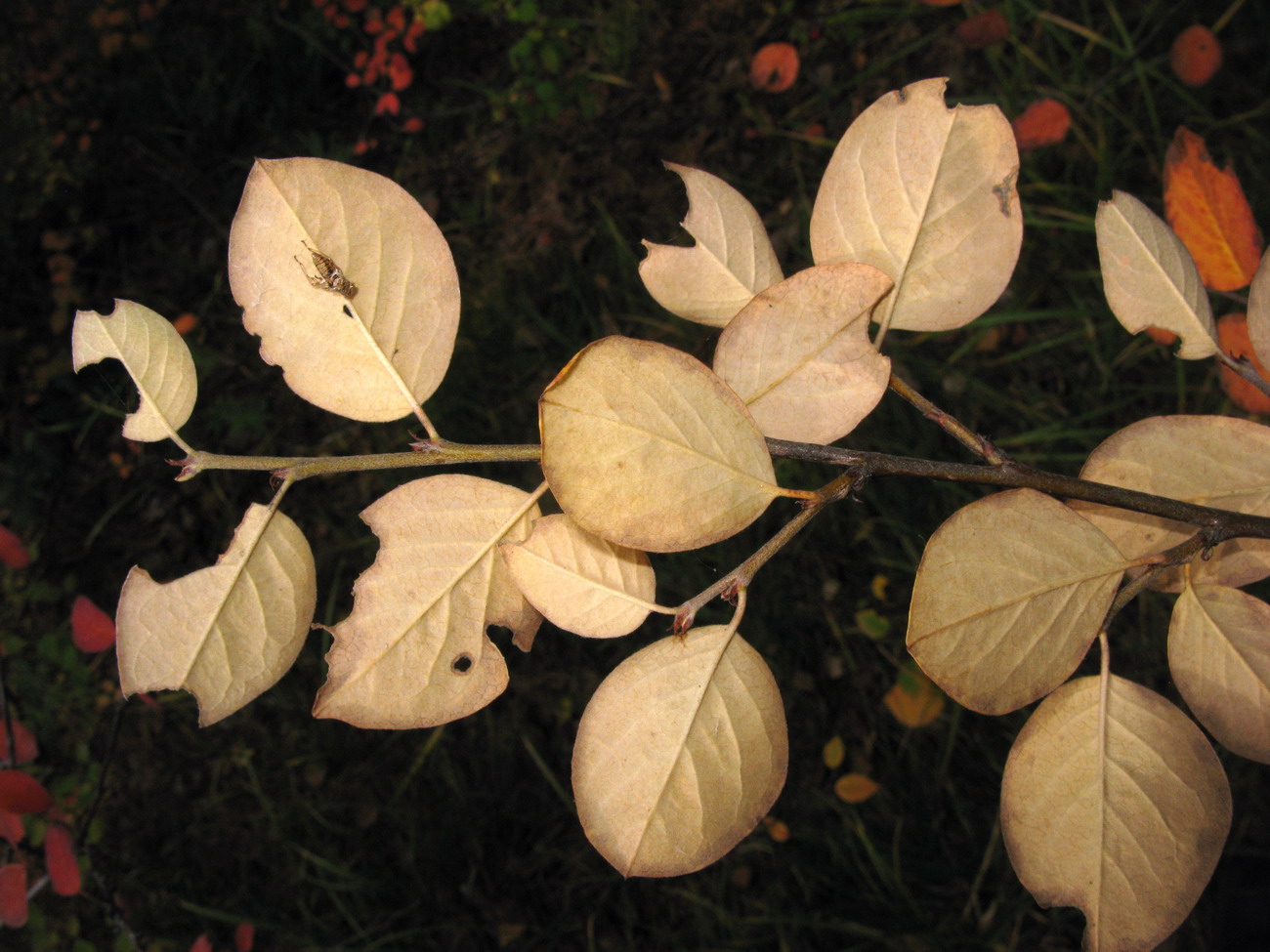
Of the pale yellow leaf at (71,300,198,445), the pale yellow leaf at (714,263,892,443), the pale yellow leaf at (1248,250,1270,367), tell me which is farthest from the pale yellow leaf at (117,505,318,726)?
the pale yellow leaf at (1248,250,1270,367)

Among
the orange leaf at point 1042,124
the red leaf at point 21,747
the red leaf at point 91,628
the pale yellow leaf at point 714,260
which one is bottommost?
the red leaf at point 21,747

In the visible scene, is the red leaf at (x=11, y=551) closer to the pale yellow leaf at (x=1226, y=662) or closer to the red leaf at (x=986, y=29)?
the pale yellow leaf at (x=1226, y=662)

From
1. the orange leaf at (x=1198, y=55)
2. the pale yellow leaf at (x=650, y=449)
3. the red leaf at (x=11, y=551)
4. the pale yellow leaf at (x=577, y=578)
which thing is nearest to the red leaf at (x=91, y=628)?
the red leaf at (x=11, y=551)

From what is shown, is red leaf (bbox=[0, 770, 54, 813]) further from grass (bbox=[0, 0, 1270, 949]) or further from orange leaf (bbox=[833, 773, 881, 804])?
orange leaf (bbox=[833, 773, 881, 804])

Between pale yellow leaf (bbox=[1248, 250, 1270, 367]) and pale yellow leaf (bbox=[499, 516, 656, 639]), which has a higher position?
pale yellow leaf (bbox=[1248, 250, 1270, 367])

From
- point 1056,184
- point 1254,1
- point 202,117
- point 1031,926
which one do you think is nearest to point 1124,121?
point 1056,184

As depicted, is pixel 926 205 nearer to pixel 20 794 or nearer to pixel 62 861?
pixel 20 794
